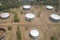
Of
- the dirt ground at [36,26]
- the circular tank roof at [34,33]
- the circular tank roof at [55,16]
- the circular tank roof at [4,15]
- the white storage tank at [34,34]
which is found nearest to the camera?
the white storage tank at [34,34]

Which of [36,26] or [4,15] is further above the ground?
[4,15]

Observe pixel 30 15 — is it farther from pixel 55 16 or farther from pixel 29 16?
pixel 55 16

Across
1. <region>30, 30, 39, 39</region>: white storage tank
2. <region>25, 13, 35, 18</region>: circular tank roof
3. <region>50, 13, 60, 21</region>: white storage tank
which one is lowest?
<region>30, 30, 39, 39</region>: white storage tank

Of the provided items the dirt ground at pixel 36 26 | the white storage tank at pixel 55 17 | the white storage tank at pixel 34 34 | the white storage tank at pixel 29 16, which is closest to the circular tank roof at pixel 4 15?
the dirt ground at pixel 36 26

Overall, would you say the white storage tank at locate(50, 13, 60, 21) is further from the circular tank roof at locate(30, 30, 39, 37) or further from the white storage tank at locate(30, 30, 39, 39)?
the circular tank roof at locate(30, 30, 39, 37)

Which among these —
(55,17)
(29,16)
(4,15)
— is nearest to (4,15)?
(4,15)

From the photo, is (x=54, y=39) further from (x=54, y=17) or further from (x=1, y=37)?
(x=1, y=37)

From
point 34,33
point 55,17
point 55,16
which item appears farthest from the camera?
point 55,16

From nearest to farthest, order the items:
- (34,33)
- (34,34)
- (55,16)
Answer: (34,34), (34,33), (55,16)

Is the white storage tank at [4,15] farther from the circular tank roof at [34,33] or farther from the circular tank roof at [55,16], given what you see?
the circular tank roof at [55,16]

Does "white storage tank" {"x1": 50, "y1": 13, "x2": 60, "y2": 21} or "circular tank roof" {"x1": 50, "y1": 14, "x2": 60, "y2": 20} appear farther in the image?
"circular tank roof" {"x1": 50, "y1": 14, "x2": 60, "y2": 20}

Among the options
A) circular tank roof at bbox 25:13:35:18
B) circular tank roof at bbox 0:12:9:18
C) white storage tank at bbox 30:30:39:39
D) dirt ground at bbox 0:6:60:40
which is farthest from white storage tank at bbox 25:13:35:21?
circular tank roof at bbox 0:12:9:18
